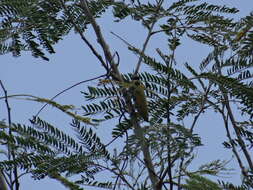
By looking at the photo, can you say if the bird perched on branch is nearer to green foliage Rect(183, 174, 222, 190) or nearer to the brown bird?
the brown bird

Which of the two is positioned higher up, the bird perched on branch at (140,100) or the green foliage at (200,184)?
the bird perched on branch at (140,100)

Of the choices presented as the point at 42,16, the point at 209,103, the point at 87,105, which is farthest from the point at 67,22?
the point at 209,103

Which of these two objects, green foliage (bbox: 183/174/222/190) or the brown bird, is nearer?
the brown bird

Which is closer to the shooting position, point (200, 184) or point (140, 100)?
point (140, 100)

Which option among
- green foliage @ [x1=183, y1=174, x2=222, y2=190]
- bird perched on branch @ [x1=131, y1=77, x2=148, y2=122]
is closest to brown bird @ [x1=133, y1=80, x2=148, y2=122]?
bird perched on branch @ [x1=131, y1=77, x2=148, y2=122]

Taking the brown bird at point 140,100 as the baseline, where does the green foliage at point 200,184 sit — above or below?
below

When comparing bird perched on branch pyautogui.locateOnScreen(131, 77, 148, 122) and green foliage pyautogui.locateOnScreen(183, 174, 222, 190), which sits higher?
bird perched on branch pyautogui.locateOnScreen(131, 77, 148, 122)

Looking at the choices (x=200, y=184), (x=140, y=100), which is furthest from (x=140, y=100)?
(x=200, y=184)

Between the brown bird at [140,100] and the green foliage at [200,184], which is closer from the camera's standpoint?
the brown bird at [140,100]

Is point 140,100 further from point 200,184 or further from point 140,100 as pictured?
point 200,184

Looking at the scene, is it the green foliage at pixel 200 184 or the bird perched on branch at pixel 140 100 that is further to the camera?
the green foliage at pixel 200 184

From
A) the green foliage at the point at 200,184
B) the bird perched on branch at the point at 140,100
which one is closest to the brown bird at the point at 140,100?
the bird perched on branch at the point at 140,100

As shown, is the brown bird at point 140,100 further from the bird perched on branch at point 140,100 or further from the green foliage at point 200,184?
the green foliage at point 200,184

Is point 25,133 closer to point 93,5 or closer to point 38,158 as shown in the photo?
point 38,158
